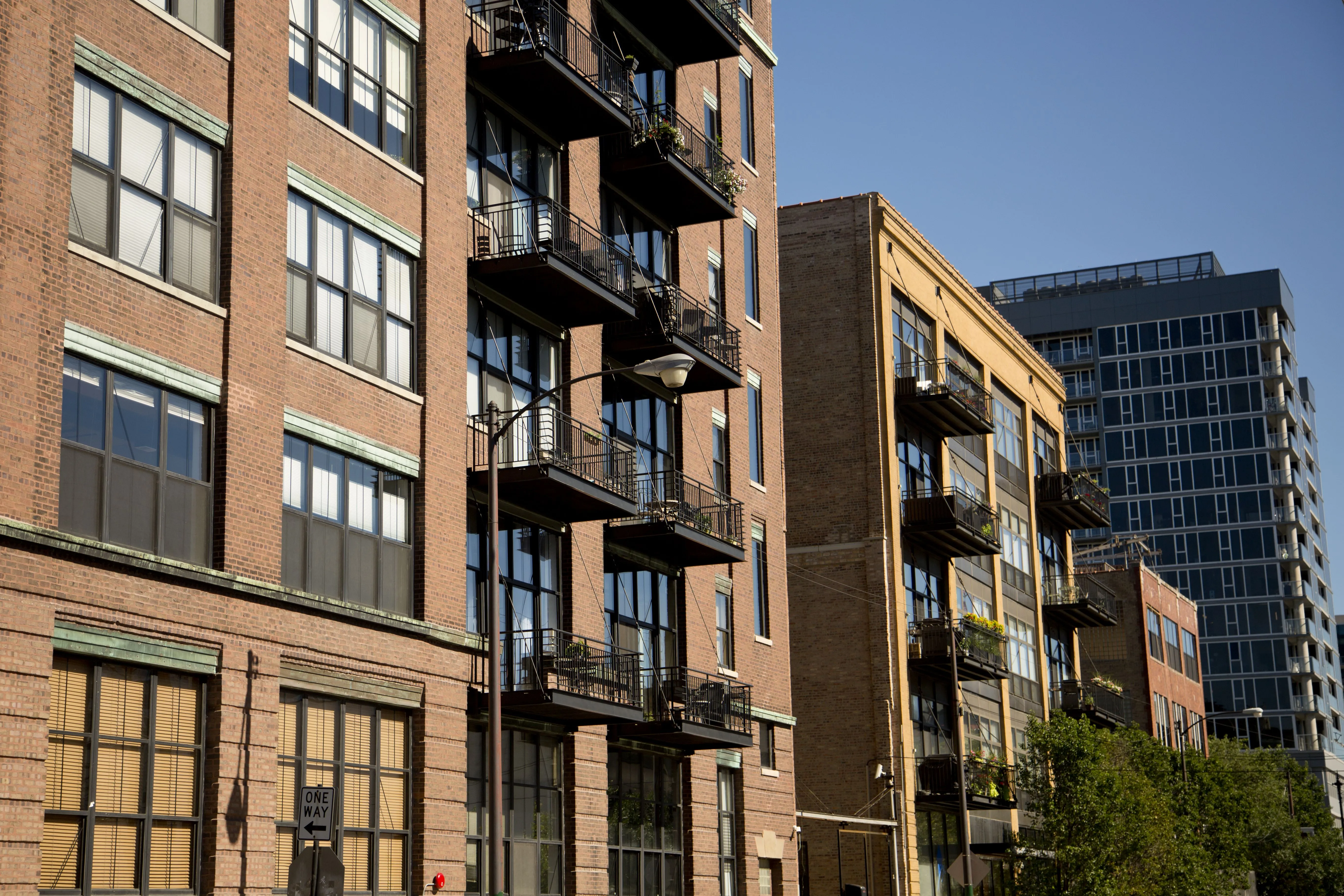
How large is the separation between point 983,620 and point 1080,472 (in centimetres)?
1727

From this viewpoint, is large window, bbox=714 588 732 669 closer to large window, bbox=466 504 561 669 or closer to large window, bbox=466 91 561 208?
large window, bbox=466 504 561 669

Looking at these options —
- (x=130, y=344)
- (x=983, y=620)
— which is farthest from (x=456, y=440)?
(x=983, y=620)

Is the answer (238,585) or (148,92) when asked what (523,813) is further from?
(148,92)

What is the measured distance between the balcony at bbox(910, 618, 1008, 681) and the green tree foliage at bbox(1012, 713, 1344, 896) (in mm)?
2770

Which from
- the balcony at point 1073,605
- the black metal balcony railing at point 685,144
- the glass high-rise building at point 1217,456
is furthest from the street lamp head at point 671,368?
the glass high-rise building at point 1217,456

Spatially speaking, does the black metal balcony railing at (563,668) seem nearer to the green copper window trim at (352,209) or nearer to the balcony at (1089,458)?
the green copper window trim at (352,209)

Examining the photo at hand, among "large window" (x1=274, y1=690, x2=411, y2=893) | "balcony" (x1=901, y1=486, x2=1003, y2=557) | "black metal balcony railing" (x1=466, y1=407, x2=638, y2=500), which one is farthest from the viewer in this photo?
"balcony" (x1=901, y1=486, x2=1003, y2=557)

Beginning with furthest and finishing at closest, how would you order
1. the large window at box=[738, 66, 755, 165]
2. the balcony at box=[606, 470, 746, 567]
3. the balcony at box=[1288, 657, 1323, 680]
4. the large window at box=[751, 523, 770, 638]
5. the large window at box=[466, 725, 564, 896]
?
the balcony at box=[1288, 657, 1323, 680] → the large window at box=[738, 66, 755, 165] → the large window at box=[751, 523, 770, 638] → the balcony at box=[606, 470, 746, 567] → the large window at box=[466, 725, 564, 896]

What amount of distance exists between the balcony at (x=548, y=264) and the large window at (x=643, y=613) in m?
5.30

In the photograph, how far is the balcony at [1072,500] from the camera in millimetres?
62500

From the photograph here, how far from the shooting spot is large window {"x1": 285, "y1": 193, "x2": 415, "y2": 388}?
23.2 meters

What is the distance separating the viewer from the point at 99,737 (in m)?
18.7

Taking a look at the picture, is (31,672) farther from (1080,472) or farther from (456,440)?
(1080,472)

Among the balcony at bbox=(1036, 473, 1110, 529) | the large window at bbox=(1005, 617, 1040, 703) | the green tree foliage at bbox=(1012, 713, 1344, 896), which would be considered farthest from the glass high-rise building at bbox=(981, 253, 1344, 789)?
the green tree foliage at bbox=(1012, 713, 1344, 896)
